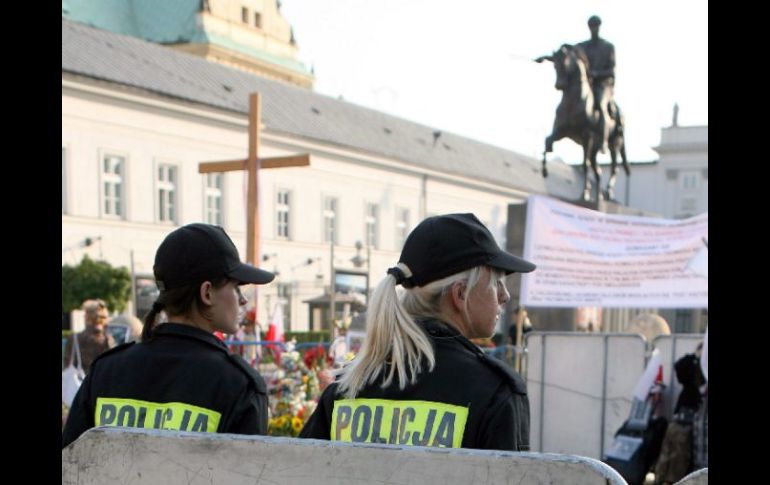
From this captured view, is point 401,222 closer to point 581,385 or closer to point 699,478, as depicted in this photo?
point 581,385

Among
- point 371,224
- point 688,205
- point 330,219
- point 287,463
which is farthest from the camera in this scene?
point 688,205

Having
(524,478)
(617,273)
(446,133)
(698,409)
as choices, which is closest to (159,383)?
(524,478)

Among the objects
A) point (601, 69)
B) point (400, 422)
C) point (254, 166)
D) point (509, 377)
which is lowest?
point (400, 422)

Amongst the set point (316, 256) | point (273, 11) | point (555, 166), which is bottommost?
point (316, 256)

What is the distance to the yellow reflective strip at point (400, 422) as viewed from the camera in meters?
2.59

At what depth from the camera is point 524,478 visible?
55.2 inches

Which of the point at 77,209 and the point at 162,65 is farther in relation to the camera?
the point at 162,65

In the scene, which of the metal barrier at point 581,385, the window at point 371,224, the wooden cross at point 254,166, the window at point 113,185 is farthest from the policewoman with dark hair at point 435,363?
the window at point 371,224

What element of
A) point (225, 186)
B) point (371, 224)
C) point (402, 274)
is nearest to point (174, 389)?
point (402, 274)

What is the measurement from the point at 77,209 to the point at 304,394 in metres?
30.9

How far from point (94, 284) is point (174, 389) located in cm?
3350

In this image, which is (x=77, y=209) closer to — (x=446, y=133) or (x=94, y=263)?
(x=94, y=263)

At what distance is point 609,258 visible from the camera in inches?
421

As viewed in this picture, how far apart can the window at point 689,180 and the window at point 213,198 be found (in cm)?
3447
